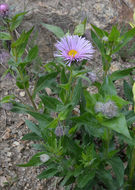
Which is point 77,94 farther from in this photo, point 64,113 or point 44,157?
point 44,157

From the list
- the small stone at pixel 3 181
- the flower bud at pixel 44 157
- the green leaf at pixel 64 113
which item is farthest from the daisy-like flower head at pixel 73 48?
the small stone at pixel 3 181

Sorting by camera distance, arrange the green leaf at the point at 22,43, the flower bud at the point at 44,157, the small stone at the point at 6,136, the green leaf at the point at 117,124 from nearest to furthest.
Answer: the green leaf at the point at 117,124, the flower bud at the point at 44,157, the green leaf at the point at 22,43, the small stone at the point at 6,136

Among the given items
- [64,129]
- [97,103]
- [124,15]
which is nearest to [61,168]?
[64,129]

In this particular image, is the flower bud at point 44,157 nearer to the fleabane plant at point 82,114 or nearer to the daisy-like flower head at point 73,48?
the fleabane plant at point 82,114

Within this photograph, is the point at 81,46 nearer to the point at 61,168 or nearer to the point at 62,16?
the point at 61,168

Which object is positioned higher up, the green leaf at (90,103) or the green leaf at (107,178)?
the green leaf at (90,103)

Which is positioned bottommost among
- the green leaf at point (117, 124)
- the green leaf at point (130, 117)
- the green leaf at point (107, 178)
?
the green leaf at point (107, 178)

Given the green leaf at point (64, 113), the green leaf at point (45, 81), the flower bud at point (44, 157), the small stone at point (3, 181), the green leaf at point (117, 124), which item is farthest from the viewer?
the small stone at point (3, 181)

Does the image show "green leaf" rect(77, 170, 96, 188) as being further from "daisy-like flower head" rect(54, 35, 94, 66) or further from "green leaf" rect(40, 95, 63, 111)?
"daisy-like flower head" rect(54, 35, 94, 66)

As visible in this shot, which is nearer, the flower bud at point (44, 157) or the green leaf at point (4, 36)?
the flower bud at point (44, 157)

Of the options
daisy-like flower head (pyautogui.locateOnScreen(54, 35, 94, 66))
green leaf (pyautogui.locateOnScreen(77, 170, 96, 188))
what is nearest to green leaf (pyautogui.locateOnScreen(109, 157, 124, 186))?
green leaf (pyautogui.locateOnScreen(77, 170, 96, 188))
